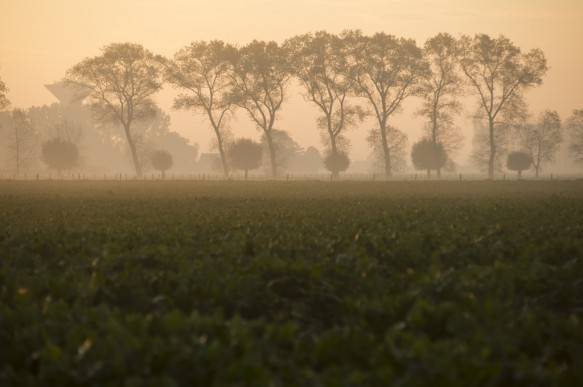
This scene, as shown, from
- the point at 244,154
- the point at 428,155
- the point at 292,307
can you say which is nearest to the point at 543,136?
the point at 428,155

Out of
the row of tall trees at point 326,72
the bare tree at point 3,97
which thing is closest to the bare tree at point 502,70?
the row of tall trees at point 326,72

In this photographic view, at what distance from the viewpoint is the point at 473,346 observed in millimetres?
5238

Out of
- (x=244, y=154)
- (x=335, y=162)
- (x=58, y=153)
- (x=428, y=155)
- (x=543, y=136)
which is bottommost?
(x=335, y=162)

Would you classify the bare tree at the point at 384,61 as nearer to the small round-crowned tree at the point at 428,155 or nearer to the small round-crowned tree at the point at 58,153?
the small round-crowned tree at the point at 428,155

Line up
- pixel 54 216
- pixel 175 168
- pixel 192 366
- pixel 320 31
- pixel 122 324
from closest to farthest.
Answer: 1. pixel 192 366
2. pixel 122 324
3. pixel 54 216
4. pixel 320 31
5. pixel 175 168

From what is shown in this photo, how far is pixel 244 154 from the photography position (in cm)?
9631

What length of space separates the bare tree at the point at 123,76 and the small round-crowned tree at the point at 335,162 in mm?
24700

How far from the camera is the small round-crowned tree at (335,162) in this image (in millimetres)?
88306

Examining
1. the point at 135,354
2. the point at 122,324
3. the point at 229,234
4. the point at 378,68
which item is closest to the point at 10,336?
the point at 122,324

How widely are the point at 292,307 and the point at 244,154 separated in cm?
8902

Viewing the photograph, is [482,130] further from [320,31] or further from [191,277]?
[191,277]

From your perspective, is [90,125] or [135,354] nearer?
[135,354]

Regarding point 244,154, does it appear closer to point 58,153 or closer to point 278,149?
point 278,149

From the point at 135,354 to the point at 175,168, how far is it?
589 feet
